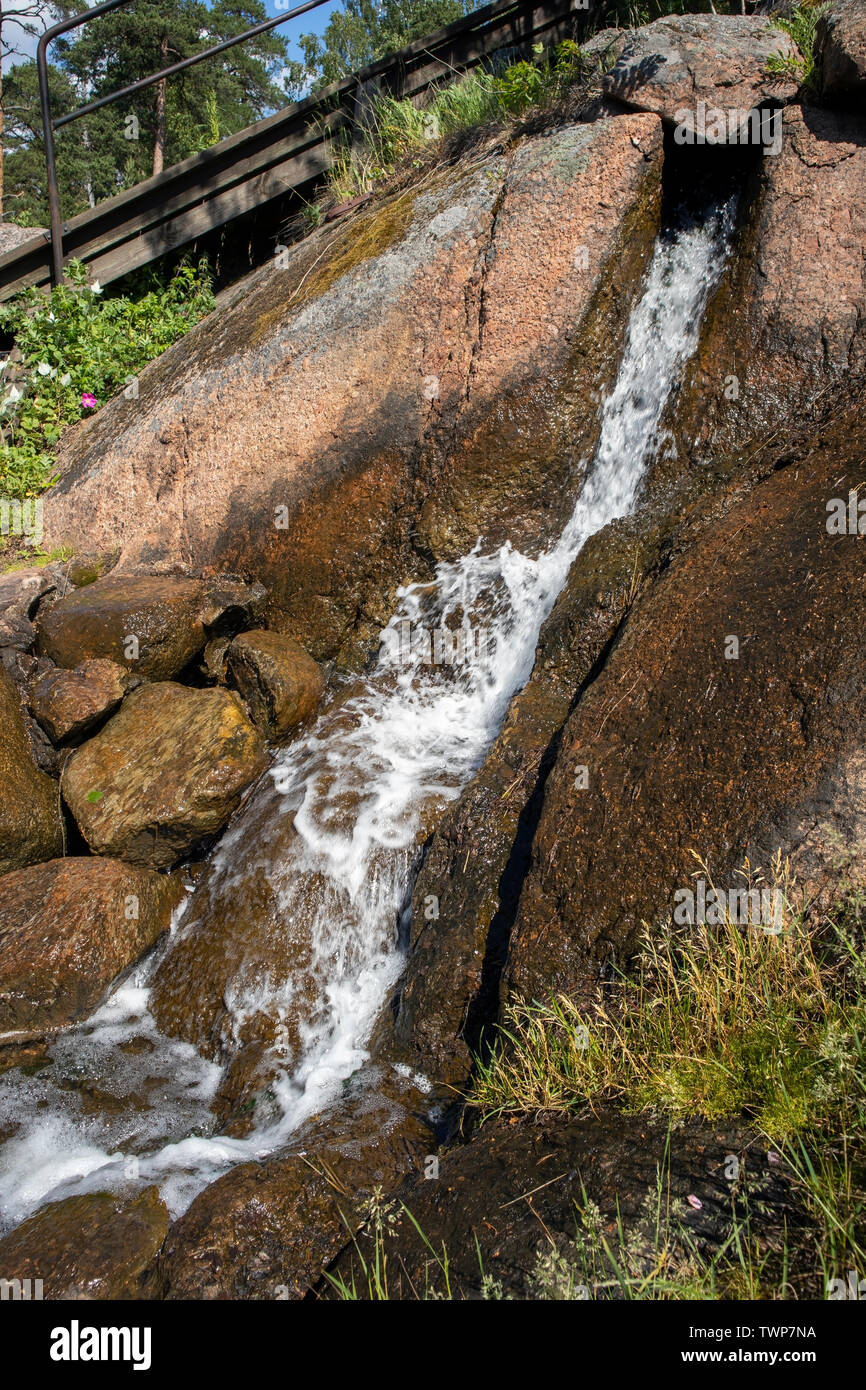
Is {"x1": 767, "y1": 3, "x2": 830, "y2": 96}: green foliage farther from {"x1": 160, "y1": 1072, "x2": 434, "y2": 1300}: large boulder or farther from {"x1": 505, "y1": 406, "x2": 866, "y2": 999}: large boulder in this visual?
{"x1": 160, "y1": 1072, "x2": 434, "y2": 1300}: large boulder

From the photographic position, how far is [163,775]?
17.7ft

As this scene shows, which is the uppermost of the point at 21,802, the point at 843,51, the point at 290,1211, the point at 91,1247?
the point at 843,51

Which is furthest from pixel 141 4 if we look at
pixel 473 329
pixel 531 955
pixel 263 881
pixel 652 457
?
pixel 531 955

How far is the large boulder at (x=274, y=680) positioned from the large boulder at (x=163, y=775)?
0.63ft

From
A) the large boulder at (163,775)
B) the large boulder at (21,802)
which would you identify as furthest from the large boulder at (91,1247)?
the large boulder at (21,802)

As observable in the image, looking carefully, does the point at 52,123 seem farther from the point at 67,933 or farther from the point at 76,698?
the point at 67,933

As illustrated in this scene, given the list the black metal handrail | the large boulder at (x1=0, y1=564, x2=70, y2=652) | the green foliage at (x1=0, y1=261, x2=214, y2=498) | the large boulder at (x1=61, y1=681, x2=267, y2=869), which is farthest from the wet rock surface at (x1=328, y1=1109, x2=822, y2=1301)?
the black metal handrail

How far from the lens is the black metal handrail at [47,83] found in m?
7.35

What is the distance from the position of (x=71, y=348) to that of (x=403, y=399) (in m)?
3.99

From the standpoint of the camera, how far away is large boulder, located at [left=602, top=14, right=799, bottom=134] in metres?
5.61

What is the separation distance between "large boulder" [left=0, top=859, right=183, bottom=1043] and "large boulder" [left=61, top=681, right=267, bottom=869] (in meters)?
0.25

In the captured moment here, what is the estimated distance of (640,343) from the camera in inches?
237

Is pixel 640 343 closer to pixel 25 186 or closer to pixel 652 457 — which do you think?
pixel 652 457

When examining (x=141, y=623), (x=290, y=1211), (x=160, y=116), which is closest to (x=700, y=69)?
(x=141, y=623)
